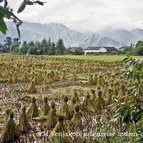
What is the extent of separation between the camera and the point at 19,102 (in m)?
13.5

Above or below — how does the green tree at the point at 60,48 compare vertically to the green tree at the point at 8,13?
below

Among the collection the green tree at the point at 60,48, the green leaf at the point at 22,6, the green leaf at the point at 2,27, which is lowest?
the green tree at the point at 60,48

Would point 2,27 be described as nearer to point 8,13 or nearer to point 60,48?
point 8,13

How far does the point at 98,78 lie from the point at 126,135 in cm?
1415

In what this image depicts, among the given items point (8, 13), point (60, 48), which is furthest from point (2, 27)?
point (60, 48)

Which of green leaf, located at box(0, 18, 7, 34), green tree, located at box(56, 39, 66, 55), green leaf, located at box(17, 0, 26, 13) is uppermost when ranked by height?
green leaf, located at box(17, 0, 26, 13)

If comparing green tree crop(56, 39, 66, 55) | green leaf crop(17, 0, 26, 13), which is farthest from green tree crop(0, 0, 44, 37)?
green tree crop(56, 39, 66, 55)

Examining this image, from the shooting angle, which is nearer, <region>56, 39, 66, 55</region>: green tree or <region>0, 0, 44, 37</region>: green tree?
<region>0, 0, 44, 37</region>: green tree

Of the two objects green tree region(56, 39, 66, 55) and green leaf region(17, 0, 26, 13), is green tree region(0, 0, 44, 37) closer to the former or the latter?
green leaf region(17, 0, 26, 13)

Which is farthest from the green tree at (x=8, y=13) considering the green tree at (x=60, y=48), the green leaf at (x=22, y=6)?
the green tree at (x=60, y=48)

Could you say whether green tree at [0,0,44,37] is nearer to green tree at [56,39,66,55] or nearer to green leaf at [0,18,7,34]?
green leaf at [0,18,7,34]

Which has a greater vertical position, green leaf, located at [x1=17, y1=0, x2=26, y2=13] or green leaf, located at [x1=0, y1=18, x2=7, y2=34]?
green leaf, located at [x1=17, y1=0, x2=26, y2=13]

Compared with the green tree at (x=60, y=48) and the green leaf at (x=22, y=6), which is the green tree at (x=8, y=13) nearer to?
the green leaf at (x=22, y=6)

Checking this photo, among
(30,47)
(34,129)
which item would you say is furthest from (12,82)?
(30,47)
